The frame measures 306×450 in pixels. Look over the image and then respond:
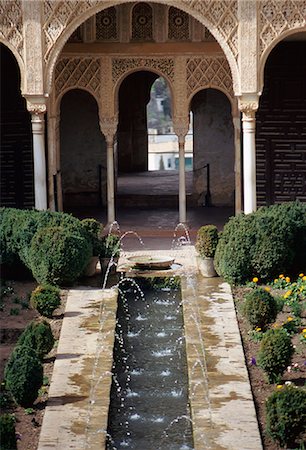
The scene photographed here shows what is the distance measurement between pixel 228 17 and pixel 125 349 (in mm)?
6165

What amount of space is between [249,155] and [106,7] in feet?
9.70

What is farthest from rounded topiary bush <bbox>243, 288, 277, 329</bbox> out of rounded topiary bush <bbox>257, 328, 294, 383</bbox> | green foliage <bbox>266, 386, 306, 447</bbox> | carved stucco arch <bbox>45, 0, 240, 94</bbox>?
carved stucco arch <bbox>45, 0, 240, 94</bbox>

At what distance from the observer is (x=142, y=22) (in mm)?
21562

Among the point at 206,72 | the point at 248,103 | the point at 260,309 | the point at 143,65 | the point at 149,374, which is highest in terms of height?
the point at 143,65

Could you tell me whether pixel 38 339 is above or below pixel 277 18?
below

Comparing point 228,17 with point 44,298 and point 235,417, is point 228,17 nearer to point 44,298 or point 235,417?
point 44,298

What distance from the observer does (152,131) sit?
55094mm

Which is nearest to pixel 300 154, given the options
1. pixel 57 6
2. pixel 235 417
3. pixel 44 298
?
pixel 57 6

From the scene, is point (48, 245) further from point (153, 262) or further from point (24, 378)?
point (24, 378)

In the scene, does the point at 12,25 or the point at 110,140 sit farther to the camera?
the point at 110,140

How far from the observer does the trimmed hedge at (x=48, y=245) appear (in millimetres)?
17375

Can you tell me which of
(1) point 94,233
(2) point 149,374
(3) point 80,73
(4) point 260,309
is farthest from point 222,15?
(2) point 149,374

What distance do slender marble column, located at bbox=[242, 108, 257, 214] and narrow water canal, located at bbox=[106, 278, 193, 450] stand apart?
2378mm

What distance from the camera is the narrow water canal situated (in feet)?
42.1
